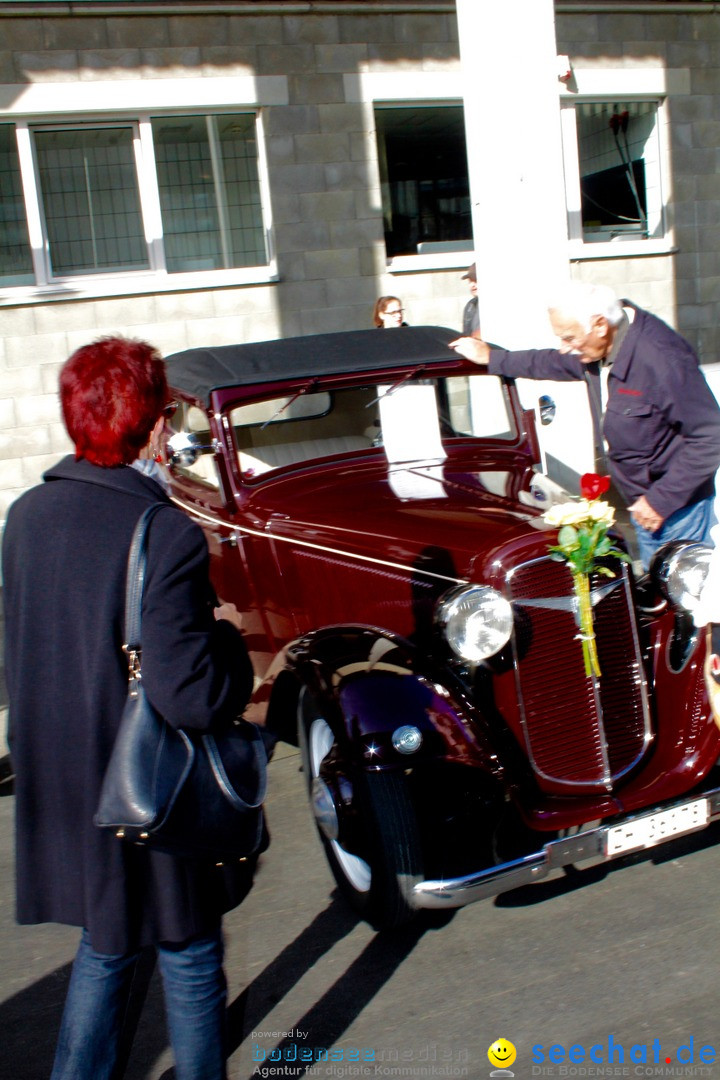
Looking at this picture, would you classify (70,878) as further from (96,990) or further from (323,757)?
(323,757)

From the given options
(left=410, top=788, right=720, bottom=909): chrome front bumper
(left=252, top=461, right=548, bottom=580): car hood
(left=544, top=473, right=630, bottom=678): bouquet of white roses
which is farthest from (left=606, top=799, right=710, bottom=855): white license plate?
(left=252, top=461, right=548, bottom=580): car hood

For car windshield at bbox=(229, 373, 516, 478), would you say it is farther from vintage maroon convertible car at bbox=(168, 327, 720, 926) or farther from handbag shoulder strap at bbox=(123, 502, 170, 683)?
handbag shoulder strap at bbox=(123, 502, 170, 683)

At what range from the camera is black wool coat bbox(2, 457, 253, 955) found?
6.53ft

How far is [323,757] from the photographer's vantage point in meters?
3.41

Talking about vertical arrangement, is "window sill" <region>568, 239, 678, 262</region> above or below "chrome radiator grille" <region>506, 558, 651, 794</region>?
above

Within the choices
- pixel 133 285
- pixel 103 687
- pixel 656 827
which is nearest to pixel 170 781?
pixel 103 687

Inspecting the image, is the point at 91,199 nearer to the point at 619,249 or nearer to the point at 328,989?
the point at 619,249

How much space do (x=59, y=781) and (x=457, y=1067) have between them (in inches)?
48.6

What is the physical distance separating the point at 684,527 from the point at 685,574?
0.69m

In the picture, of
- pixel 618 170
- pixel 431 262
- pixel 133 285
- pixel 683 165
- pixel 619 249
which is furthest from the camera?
pixel 618 170

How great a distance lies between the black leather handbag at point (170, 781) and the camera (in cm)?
192

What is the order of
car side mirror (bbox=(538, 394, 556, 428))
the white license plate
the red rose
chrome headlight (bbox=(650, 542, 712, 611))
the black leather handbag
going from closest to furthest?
the black leather handbag → the white license plate → the red rose → chrome headlight (bbox=(650, 542, 712, 611)) → car side mirror (bbox=(538, 394, 556, 428))

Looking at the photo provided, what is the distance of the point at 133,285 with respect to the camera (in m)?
8.89

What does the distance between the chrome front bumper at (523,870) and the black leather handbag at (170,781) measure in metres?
0.82
